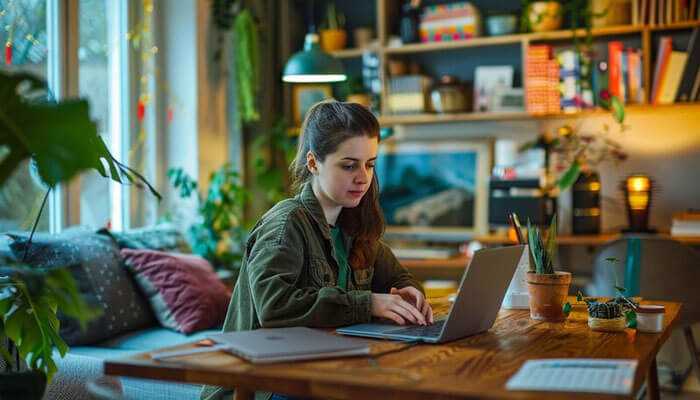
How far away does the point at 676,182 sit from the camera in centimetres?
428

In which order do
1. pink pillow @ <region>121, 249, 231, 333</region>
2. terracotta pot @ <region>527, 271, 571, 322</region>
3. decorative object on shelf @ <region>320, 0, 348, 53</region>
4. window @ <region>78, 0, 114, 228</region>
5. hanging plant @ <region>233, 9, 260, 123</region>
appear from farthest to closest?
decorative object on shelf @ <region>320, 0, 348, 53</region> < hanging plant @ <region>233, 9, 260, 123</region> < window @ <region>78, 0, 114, 228</region> < pink pillow @ <region>121, 249, 231, 333</region> < terracotta pot @ <region>527, 271, 571, 322</region>

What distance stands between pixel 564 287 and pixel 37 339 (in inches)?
48.4

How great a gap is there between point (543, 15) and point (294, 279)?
2.86m

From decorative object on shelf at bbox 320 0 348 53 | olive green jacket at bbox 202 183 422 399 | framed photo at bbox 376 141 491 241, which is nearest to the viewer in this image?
olive green jacket at bbox 202 183 422 399

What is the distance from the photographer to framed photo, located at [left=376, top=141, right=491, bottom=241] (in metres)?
4.56

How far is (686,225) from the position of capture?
385 cm

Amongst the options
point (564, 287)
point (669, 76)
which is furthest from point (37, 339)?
point (669, 76)

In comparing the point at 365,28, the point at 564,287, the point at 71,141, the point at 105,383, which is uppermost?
the point at 365,28

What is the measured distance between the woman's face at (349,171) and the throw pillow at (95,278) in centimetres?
119

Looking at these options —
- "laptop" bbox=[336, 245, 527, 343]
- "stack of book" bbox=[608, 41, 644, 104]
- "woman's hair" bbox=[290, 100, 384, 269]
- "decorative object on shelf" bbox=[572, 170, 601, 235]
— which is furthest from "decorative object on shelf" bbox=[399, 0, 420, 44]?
"laptop" bbox=[336, 245, 527, 343]

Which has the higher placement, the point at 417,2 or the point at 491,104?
the point at 417,2

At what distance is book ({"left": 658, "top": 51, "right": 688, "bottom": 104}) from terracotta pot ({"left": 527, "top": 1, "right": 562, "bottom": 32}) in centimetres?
57

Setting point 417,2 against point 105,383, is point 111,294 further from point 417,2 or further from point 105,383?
point 417,2

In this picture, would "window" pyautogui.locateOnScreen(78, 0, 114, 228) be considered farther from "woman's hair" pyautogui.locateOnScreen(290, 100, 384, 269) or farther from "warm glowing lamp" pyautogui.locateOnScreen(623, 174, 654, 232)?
"warm glowing lamp" pyautogui.locateOnScreen(623, 174, 654, 232)
